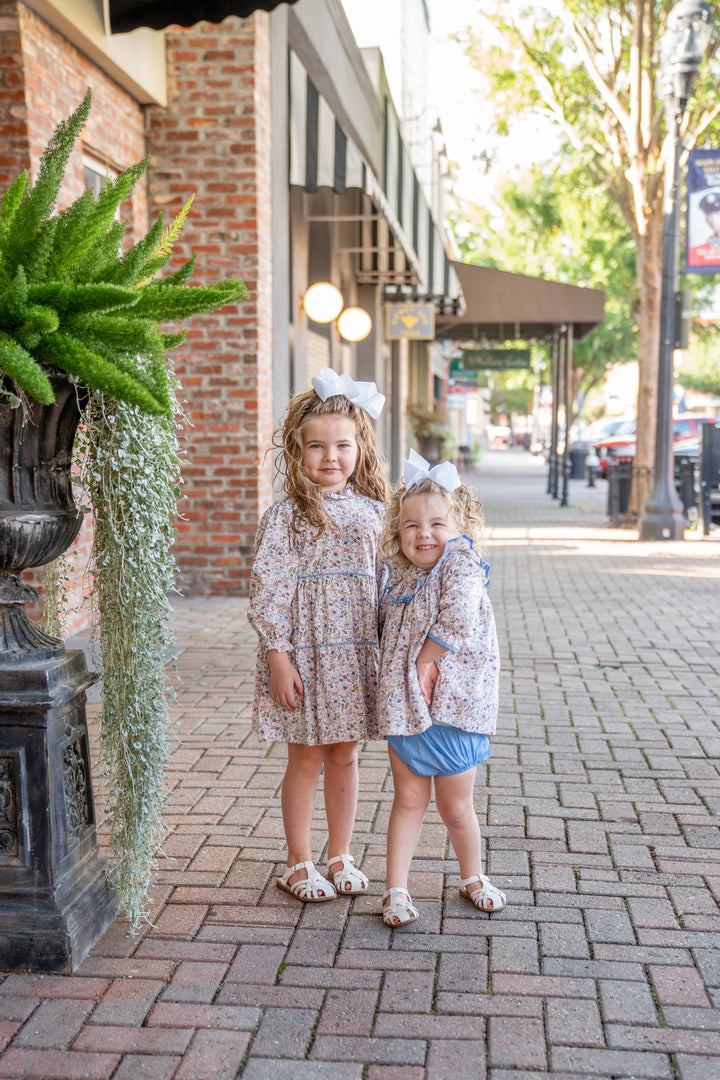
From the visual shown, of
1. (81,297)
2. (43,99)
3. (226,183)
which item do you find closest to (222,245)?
(226,183)

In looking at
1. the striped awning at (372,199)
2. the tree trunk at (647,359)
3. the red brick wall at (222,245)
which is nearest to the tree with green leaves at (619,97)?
the tree trunk at (647,359)

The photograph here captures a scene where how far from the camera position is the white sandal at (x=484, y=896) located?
118 inches

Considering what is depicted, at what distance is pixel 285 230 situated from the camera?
8.41 m

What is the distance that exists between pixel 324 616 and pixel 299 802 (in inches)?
24.3

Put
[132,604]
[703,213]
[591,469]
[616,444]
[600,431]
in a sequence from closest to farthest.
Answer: [132,604]
[703,213]
[591,469]
[616,444]
[600,431]

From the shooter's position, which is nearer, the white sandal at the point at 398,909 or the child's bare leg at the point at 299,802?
the white sandal at the point at 398,909

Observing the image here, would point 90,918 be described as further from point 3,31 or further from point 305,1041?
point 3,31

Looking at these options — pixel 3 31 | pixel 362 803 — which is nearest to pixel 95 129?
pixel 3 31

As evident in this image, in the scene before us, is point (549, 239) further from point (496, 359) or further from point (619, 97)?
point (619, 97)

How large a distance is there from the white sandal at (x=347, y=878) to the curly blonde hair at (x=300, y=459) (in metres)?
1.06

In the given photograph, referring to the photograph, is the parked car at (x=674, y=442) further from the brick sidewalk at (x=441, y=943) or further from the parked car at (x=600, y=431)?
the brick sidewalk at (x=441, y=943)

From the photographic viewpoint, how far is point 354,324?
1110 cm

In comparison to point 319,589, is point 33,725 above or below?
below

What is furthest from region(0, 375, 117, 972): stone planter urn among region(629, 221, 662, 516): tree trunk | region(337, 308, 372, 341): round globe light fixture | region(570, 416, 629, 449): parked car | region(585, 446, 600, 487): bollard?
region(570, 416, 629, 449): parked car
